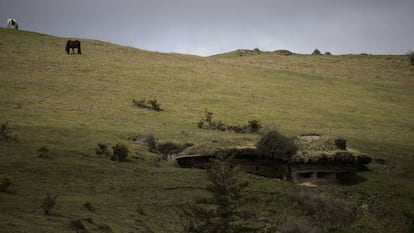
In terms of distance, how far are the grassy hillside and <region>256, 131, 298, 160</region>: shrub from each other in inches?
84.4

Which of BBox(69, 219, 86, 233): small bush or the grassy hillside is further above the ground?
the grassy hillside

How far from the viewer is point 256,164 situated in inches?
1537

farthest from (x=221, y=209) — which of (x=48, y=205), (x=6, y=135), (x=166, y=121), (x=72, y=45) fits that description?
(x=72, y=45)

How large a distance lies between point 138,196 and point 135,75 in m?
39.6

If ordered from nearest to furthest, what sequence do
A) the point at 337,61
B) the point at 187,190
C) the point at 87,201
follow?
the point at 87,201
the point at 187,190
the point at 337,61

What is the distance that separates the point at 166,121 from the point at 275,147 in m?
15.1

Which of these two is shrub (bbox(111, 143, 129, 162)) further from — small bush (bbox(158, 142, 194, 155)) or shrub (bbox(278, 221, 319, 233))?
shrub (bbox(278, 221, 319, 233))

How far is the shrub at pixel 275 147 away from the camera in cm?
3844

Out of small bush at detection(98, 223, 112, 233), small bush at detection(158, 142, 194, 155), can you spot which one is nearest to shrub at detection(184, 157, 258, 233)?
small bush at detection(98, 223, 112, 233)

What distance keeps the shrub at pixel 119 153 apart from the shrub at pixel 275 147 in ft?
23.7

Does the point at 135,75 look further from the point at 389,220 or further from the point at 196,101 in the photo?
the point at 389,220

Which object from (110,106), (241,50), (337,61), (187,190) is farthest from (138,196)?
(241,50)

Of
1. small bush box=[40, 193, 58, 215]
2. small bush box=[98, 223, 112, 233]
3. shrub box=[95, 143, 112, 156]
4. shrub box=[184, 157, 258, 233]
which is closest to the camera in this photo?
shrub box=[184, 157, 258, 233]

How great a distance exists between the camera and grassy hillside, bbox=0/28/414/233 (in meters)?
30.5
